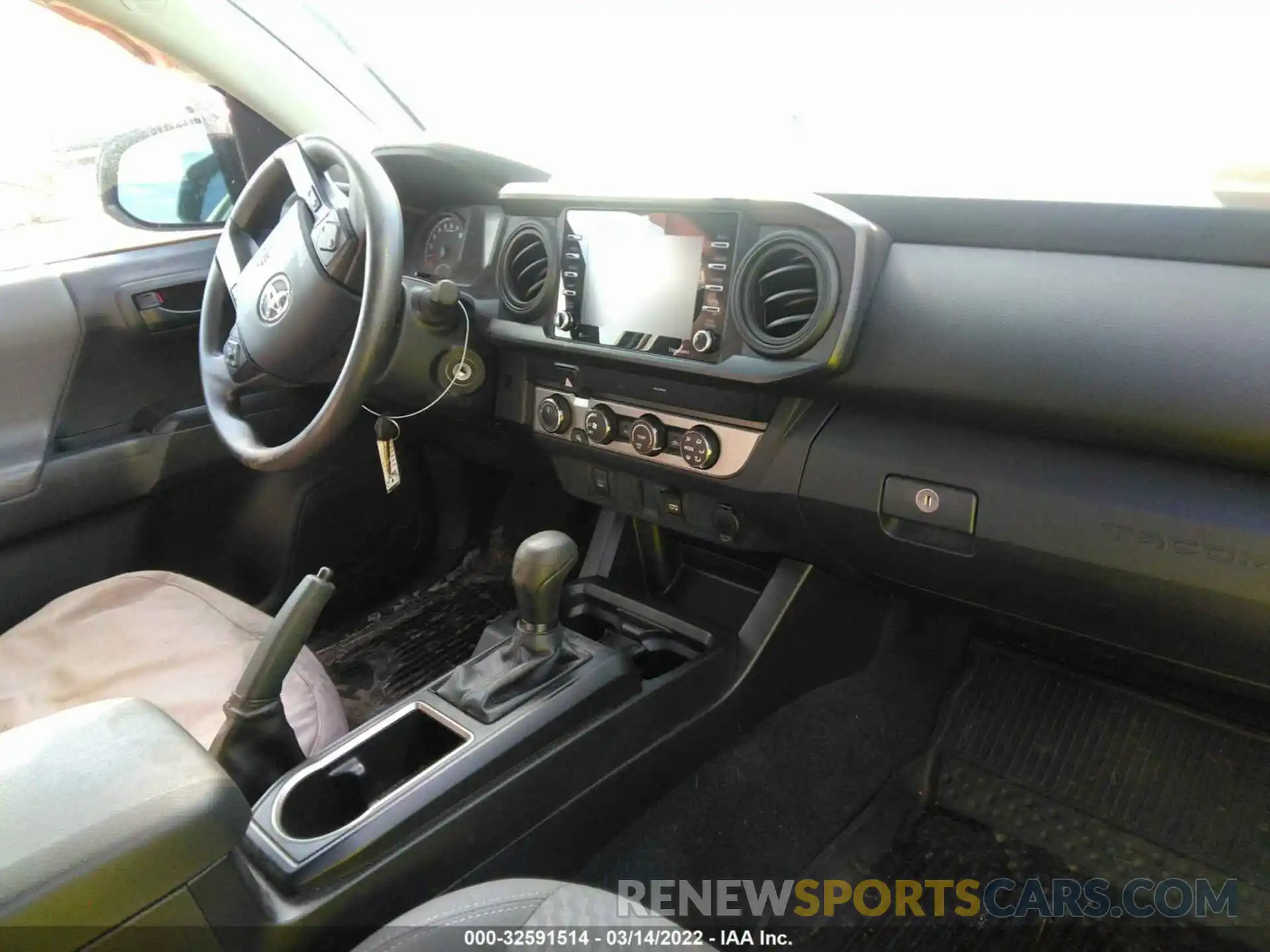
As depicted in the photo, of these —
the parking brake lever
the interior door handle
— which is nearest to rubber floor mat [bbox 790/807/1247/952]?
the parking brake lever

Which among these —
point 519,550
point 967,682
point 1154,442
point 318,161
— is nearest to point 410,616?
point 519,550

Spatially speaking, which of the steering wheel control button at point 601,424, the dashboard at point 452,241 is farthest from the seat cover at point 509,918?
the dashboard at point 452,241

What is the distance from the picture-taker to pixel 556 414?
1.67 meters

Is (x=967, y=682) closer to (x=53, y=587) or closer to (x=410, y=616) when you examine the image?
(x=410, y=616)

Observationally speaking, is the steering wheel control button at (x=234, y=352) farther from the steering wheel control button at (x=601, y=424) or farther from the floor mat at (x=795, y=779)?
the floor mat at (x=795, y=779)

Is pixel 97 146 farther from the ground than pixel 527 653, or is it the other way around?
pixel 97 146

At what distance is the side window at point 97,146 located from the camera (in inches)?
73.1

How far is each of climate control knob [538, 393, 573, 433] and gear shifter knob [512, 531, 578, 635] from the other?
28cm

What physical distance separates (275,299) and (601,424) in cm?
59

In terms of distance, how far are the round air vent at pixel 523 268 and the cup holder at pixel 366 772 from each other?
2.38 feet

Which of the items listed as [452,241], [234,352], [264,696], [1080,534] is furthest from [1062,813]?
[234,352]

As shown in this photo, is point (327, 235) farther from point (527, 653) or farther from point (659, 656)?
point (659, 656)

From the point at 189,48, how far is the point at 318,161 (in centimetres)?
57

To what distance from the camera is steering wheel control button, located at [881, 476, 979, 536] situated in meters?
1.20
